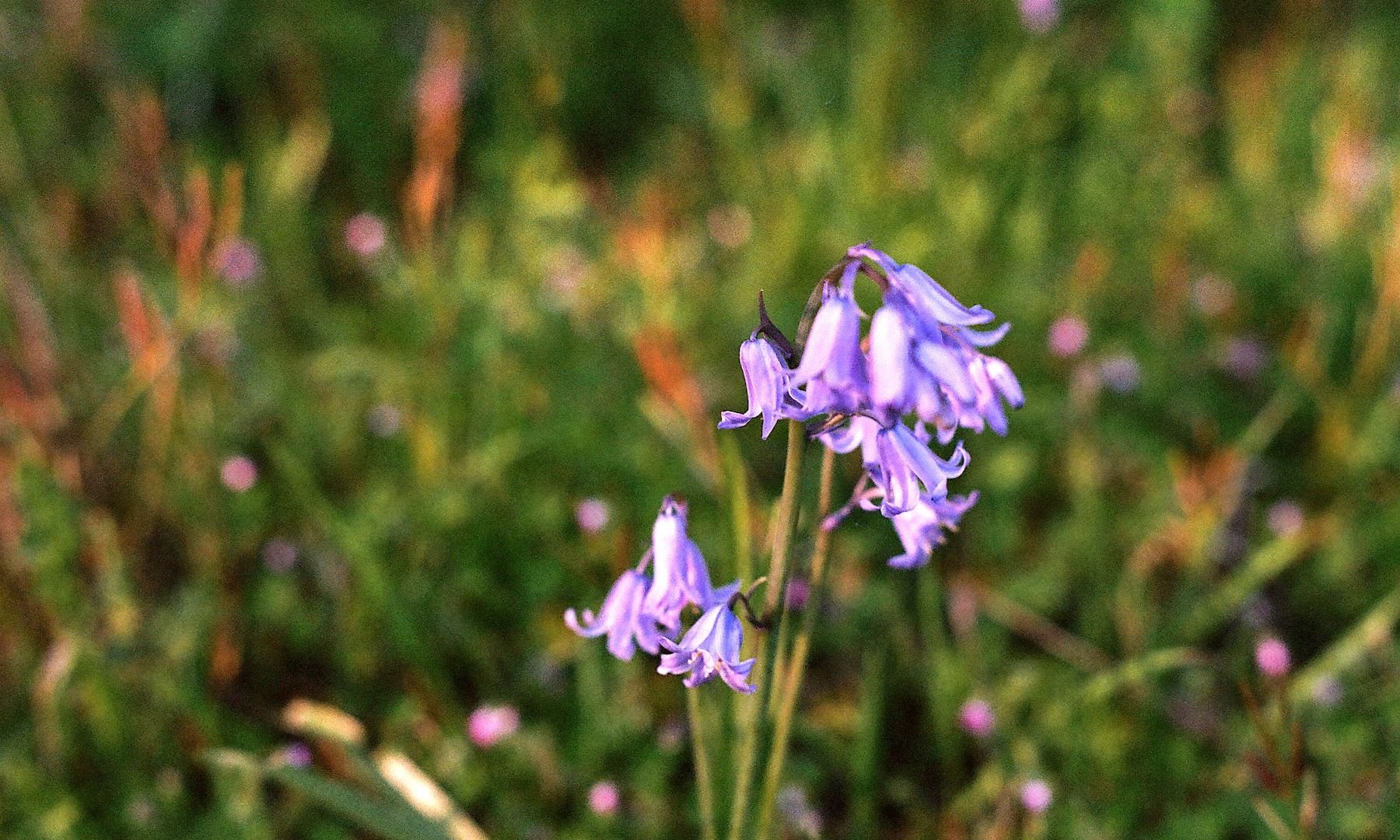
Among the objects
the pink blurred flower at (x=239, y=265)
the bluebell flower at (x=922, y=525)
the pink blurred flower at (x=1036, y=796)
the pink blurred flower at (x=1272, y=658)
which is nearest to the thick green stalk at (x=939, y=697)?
the pink blurred flower at (x=1036, y=796)

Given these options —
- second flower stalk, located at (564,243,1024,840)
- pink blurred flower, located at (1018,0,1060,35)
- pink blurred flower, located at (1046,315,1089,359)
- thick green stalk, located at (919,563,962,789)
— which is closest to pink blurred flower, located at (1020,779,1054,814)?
thick green stalk, located at (919,563,962,789)

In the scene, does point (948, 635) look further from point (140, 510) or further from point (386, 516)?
point (140, 510)

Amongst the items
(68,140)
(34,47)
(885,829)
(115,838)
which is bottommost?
(115,838)

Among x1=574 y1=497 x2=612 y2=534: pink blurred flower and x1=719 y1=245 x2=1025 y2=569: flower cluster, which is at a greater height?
x1=574 y1=497 x2=612 y2=534: pink blurred flower

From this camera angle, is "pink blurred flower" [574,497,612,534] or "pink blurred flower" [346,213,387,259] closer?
"pink blurred flower" [574,497,612,534]

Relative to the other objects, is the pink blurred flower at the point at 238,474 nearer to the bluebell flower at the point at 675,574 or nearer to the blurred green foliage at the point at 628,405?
the blurred green foliage at the point at 628,405

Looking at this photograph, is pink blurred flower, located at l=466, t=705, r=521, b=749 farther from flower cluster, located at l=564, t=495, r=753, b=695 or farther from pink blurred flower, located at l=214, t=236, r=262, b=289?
pink blurred flower, located at l=214, t=236, r=262, b=289

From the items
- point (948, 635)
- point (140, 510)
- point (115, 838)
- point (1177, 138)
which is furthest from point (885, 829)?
point (1177, 138)

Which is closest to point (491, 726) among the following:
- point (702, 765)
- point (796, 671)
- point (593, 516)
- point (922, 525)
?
point (593, 516)
